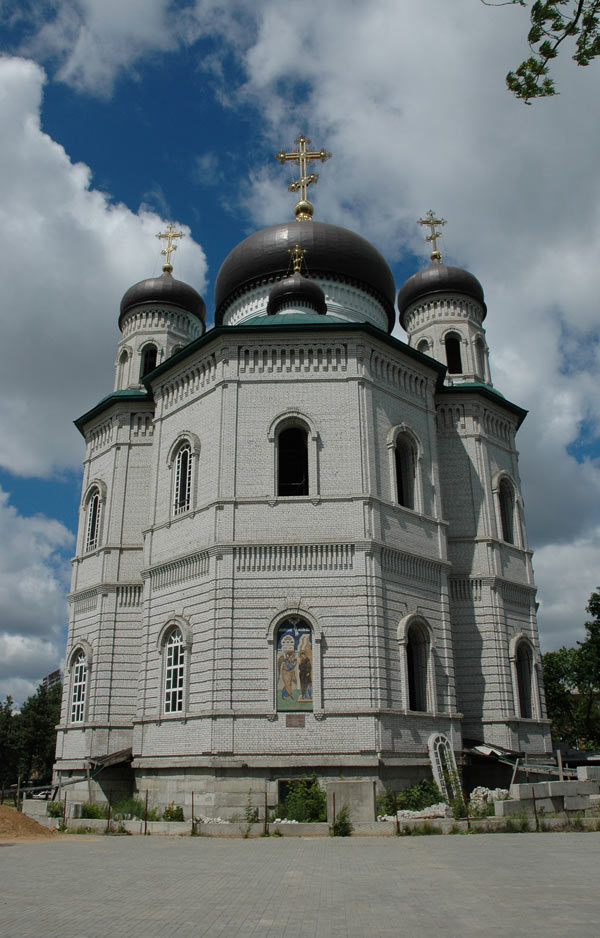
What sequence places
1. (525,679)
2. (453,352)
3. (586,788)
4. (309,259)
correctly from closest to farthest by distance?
(586,788), (525,679), (309,259), (453,352)

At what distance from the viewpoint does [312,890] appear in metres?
9.12

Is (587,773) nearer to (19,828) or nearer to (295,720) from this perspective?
(295,720)

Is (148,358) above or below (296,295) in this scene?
above

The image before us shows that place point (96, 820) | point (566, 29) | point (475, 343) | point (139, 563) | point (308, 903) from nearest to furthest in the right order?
point (566, 29) → point (308, 903) → point (96, 820) → point (139, 563) → point (475, 343)

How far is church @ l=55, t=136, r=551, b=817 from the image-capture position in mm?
18359

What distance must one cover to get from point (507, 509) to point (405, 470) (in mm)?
5369

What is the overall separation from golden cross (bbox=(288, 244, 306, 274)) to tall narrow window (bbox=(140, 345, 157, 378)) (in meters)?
6.37

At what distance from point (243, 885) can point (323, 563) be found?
10373 mm

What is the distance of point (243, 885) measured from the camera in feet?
31.2

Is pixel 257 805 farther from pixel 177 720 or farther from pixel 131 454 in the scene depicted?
pixel 131 454

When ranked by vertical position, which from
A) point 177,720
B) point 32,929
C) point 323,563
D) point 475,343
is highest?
point 475,343

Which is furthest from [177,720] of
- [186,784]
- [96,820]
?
[96,820]

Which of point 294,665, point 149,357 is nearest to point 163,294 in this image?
point 149,357

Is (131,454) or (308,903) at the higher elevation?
(131,454)
